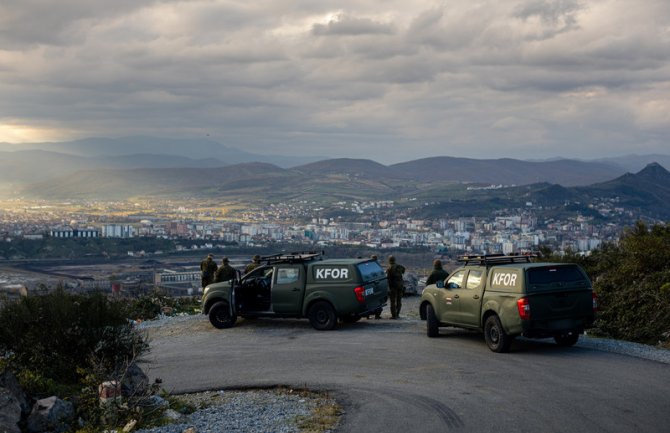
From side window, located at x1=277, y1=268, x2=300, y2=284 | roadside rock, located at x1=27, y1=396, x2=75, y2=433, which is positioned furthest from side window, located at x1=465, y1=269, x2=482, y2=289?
roadside rock, located at x1=27, y1=396, x2=75, y2=433

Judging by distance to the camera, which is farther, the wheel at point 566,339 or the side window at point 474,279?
the side window at point 474,279

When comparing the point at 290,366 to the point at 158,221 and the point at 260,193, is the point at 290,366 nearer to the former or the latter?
the point at 158,221

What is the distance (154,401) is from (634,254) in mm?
13741

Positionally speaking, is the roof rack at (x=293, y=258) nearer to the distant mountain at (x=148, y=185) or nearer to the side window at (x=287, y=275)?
the side window at (x=287, y=275)

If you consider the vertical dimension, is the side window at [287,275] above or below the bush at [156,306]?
above

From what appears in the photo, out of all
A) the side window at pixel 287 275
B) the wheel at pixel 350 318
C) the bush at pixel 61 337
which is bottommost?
the wheel at pixel 350 318

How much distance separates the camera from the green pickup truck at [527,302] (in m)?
14.3

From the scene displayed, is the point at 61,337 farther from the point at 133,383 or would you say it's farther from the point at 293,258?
the point at 293,258

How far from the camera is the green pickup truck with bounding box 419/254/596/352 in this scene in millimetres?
14266

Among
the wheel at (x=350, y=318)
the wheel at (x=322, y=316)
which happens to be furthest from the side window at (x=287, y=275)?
the wheel at (x=350, y=318)

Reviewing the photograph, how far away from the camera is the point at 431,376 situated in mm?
12797

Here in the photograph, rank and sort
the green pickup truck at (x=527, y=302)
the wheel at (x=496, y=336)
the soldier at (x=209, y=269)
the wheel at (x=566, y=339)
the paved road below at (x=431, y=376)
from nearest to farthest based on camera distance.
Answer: the paved road below at (x=431, y=376)
the green pickup truck at (x=527, y=302)
the wheel at (x=496, y=336)
the wheel at (x=566, y=339)
the soldier at (x=209, y=269)

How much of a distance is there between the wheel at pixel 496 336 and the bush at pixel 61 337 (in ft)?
21.8

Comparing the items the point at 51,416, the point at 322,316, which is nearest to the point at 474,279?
the point at 322,316
